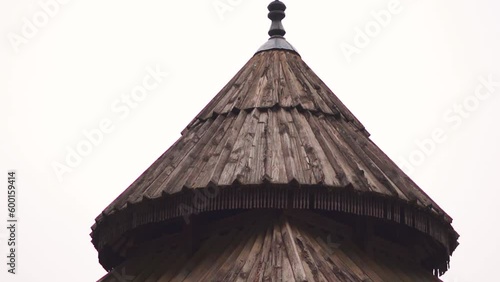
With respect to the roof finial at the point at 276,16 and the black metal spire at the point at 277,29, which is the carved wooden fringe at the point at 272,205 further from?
the roof finial at the point at 276,16

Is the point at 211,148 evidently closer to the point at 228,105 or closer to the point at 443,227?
the point at 228,105

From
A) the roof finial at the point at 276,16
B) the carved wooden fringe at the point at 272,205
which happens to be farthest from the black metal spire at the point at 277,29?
the carved wooden fringe at the point at 272,205

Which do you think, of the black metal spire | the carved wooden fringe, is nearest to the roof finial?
the black metal spire

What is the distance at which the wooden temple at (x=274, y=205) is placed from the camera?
24.8 metres

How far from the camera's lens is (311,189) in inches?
978

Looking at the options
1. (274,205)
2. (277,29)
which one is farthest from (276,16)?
(274,205)

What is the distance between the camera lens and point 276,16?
96.6 ft

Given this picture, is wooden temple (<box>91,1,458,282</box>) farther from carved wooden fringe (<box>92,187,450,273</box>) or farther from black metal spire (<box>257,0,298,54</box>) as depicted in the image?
black metal spire (<box>257,0,298,54</box>)

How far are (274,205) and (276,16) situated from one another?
5720 mm

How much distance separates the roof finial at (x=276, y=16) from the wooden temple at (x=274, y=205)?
1224mm

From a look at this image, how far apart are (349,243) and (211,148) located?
9.21 ft

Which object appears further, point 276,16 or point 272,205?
point 276,16

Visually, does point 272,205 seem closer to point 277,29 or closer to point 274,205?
point 274,205

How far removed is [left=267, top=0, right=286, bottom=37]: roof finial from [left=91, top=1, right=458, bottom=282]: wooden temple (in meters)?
1.22
